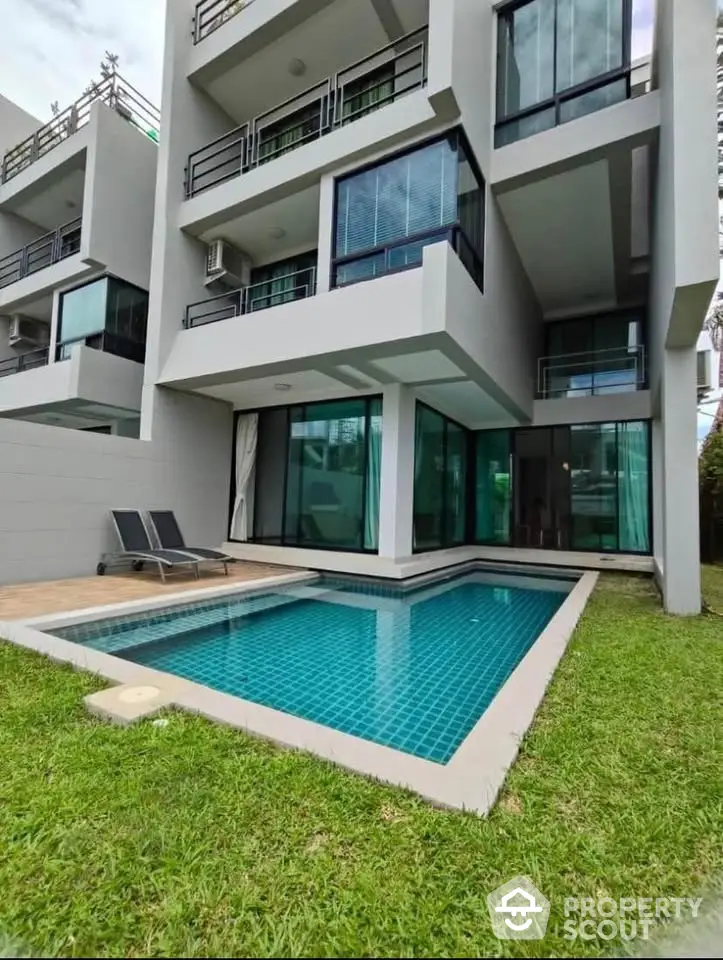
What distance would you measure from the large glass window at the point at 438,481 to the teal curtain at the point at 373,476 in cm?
75

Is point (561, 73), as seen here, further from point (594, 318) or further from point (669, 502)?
point (669, 502)

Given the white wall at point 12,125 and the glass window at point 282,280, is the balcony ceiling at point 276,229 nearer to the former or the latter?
the glass window at point 282,280

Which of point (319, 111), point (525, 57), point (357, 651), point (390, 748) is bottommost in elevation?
point (357, 651)

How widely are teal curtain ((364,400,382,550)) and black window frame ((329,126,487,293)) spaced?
8.73 feet

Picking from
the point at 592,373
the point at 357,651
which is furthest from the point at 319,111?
the point at 357,651

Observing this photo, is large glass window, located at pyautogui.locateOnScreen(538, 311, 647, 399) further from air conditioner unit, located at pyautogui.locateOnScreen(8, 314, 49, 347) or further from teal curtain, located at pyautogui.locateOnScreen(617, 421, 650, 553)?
air conditioner unit, located at pyautogui.locateOnScreen(8, 314, 49, 347)

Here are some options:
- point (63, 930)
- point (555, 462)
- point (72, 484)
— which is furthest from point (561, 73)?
point (63, 930)

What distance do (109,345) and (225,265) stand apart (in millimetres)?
3154

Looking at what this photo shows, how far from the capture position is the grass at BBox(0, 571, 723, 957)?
59.2 inches

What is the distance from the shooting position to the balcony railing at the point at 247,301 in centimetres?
977

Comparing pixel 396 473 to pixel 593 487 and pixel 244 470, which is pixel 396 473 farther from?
pixel 593 487

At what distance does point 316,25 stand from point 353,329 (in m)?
6.14

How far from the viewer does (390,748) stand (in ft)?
8.92

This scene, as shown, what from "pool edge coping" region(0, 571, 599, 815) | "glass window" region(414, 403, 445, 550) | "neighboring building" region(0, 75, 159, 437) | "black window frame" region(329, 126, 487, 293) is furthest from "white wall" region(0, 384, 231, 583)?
"black window frame" region(329, 126, 487, 293)
